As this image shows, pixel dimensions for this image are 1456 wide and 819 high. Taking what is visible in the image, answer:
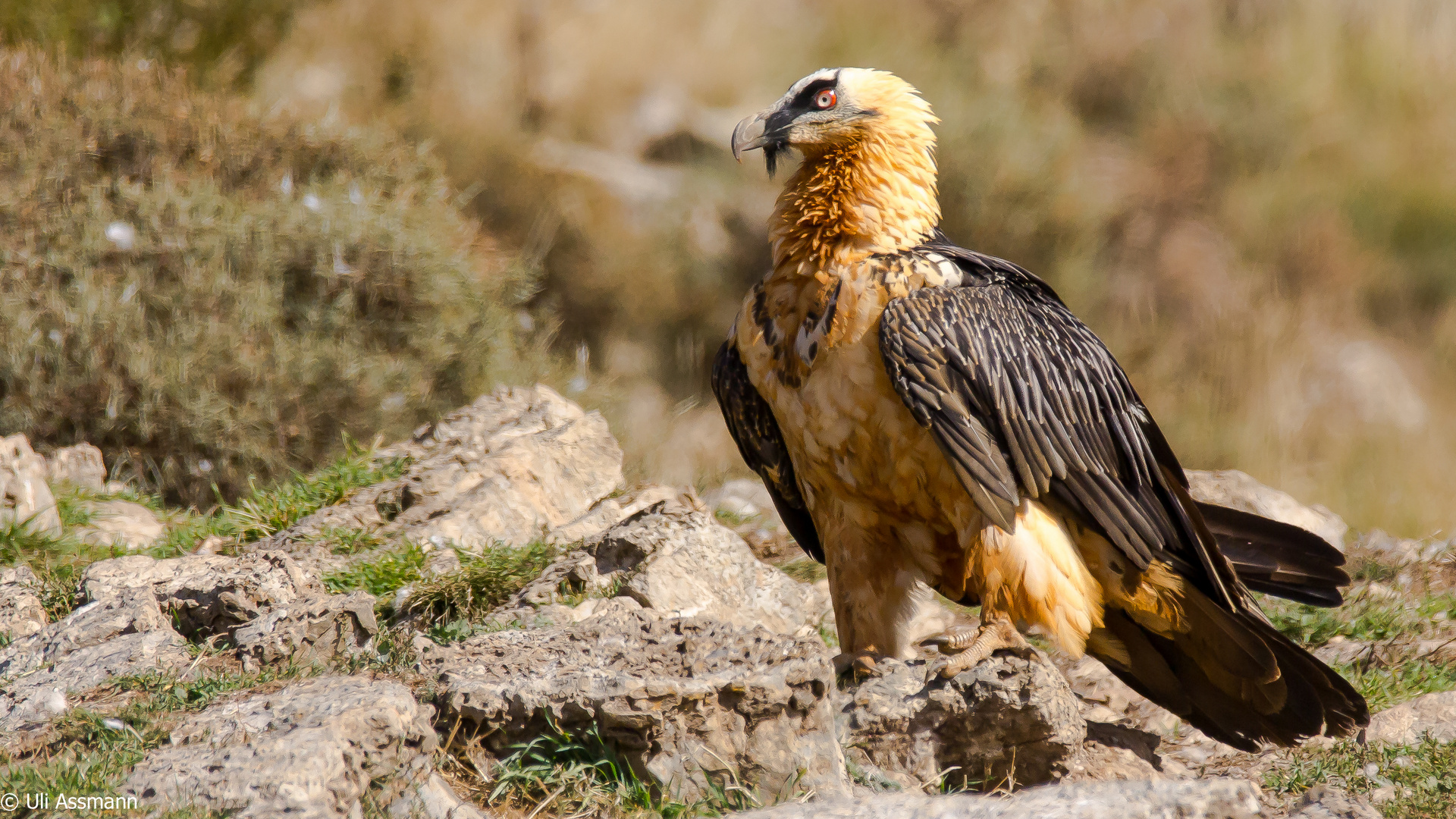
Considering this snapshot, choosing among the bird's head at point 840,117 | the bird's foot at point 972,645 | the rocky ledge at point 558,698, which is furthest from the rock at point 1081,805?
the bird's head at point 840,117

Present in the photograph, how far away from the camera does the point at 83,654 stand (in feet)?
14.1

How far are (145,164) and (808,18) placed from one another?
13.8 m

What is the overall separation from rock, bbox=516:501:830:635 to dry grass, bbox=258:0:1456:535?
6.01 meters

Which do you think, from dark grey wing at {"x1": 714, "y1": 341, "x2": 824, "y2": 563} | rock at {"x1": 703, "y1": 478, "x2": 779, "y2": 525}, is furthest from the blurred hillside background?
dark grey wing at {"x1": 714, "y1": 341, "x2": 824, "y2": 563}

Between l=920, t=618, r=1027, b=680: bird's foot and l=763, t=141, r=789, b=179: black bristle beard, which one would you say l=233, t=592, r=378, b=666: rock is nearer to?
l=920, t=618, r=1027, b=680: bird's foot

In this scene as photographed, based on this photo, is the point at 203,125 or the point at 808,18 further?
the point at 808,18

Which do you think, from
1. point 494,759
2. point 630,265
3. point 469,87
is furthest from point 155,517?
point 469,87

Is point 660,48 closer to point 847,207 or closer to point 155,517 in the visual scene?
point 155,517

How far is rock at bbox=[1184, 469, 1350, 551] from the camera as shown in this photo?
24.6 feet

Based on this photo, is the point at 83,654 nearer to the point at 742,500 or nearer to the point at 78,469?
the point at 78,469

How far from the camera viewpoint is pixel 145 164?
8.75m

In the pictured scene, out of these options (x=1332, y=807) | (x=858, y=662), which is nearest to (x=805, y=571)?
(x=858, y=662)

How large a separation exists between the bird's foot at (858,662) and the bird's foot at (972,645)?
0.23m

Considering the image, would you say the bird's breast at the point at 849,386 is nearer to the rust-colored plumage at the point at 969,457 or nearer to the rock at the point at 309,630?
the rust-colored plumage at the point at 969,457
